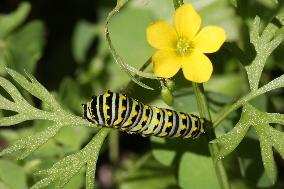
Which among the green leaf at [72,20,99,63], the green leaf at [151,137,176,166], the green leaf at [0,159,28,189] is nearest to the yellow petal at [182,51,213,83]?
the green leaf at [151,137,176,166]

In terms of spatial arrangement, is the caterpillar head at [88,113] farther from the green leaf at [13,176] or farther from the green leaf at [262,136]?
the green leaf at [13,176]

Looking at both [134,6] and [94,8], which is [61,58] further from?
[134,6]

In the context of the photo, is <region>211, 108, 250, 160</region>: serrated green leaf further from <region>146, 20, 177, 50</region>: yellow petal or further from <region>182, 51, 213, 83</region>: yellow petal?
<region>146, 20, 177, 50</region>: yellow petal

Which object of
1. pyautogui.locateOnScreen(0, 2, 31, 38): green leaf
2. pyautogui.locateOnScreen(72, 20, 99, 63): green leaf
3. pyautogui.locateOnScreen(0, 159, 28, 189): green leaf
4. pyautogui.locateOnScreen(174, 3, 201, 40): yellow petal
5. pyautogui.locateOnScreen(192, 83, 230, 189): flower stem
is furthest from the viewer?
pyautogui.locateOnScreen(72, 20, 99, 63): green leaf

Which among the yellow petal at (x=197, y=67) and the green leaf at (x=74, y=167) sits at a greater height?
the yellow petal at (x=197, y=67)

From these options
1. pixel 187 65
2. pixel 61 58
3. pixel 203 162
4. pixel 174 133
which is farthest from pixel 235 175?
pixel 61 58

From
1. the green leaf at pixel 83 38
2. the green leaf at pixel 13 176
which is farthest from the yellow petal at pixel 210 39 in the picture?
the green leaf at pixel 83 38
